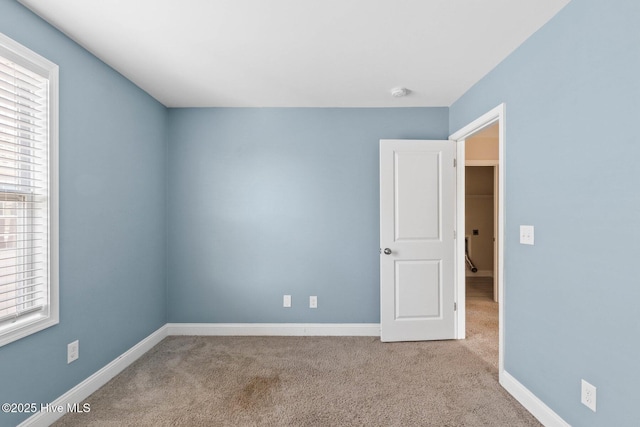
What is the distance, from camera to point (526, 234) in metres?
2.05

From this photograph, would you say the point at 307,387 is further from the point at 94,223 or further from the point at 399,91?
the point at 399,91

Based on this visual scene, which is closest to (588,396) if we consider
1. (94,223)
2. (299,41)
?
(299,41)

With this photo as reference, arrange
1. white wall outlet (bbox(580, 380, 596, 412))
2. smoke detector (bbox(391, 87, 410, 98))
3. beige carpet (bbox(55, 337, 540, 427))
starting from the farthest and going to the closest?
smoke detector (bbox(391, 87, 410, 98))
beige carpet (bbox(55, 337, 540, 427))
white wall outlet (bbox(580, 380, 596, 412))

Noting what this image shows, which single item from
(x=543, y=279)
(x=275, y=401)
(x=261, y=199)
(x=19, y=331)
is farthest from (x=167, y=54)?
(x=543, y=279)

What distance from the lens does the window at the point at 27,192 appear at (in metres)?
1.65

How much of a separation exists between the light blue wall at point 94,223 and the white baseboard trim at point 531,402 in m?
3.00

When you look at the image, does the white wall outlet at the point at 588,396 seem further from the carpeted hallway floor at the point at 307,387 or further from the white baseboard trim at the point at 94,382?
the white baseboard trim at the point at 94,382

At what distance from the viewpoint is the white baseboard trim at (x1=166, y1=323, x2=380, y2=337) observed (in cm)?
329

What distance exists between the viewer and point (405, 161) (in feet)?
10.2

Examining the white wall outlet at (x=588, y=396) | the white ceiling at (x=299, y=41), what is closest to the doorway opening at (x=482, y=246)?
the white ceiling at (x=299, y=41)

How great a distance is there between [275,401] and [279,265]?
4.58ft

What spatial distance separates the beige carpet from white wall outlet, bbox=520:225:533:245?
A: 43.3 inches

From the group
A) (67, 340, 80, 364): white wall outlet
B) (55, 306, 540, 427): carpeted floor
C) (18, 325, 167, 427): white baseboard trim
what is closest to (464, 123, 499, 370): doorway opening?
(55, 306, 540, 427): carpeted floor

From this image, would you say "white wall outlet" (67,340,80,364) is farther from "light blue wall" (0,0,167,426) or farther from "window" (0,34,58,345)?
"window" (0,34,58,345)
